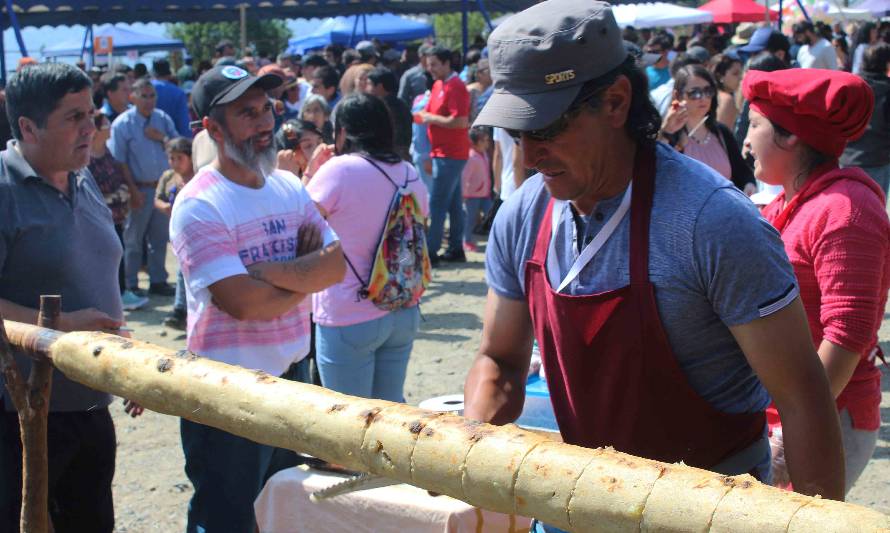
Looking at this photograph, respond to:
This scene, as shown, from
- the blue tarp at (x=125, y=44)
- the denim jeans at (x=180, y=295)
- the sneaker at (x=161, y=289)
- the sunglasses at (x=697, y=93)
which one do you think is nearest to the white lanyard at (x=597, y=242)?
the sunglasses at (x=697, y=93)

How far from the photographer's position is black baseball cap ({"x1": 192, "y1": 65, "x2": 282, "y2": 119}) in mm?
3473

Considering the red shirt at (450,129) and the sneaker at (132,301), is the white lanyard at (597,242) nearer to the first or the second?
the sneaker at (132,301)

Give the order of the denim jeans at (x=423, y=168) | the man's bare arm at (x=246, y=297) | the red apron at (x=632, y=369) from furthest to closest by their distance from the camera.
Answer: the denim jeans at (x=423, y=168) < the man's bare arm at (x=246, y=297) < the red apron at (x=632, y=369)

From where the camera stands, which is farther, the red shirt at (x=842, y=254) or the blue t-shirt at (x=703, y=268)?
the red shirt at (x=842, y=254)

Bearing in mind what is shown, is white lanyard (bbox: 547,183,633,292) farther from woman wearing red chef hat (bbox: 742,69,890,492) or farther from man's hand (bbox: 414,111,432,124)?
man's hand (bbox: 414,111,432,124)

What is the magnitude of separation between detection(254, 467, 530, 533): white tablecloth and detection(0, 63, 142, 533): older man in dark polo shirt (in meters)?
0.55

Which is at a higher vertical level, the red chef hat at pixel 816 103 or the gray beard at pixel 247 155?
the red chef hat at pixel 816 103

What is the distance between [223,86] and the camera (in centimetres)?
352

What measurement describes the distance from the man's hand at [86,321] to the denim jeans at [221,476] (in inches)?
19.3

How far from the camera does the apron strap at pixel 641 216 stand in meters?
1.83

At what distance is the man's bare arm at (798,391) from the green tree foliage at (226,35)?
35.8 m

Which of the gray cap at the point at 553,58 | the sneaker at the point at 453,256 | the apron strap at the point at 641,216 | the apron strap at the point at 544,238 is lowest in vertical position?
the sneaker at the point at 453,256

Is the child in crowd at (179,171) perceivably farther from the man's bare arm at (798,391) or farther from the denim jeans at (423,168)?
the man's bare arm at (798,391)

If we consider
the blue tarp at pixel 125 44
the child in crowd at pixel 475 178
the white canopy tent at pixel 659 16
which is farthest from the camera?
the blue tarp at pixel 125 44
